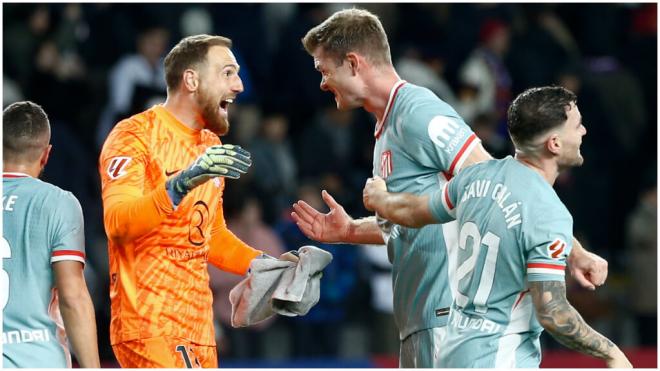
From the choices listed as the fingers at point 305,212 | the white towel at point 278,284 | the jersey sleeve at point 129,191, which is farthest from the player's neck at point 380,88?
the jersey sleeve at point 129,191

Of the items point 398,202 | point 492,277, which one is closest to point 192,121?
point 398,202

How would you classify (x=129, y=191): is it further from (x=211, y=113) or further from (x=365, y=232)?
(x=365, y=232)

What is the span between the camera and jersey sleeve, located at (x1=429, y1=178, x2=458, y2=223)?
5.55 m

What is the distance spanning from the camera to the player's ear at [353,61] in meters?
6.34

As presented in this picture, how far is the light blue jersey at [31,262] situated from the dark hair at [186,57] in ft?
3.31

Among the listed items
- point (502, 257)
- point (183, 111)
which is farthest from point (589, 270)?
point (183, 111)

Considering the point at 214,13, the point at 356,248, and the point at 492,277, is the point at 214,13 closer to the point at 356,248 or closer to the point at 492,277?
the point at 356,248

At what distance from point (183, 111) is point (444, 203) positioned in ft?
5.21

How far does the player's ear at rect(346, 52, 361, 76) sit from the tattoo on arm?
1657mm

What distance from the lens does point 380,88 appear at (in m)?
6.30

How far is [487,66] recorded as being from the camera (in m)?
14.4

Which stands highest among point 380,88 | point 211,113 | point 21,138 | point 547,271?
point 380,88

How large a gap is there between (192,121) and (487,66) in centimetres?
843

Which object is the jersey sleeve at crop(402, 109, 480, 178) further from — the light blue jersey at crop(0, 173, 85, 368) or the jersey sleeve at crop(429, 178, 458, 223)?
the light blue jersey at crop(0, 173, 85, 368)
